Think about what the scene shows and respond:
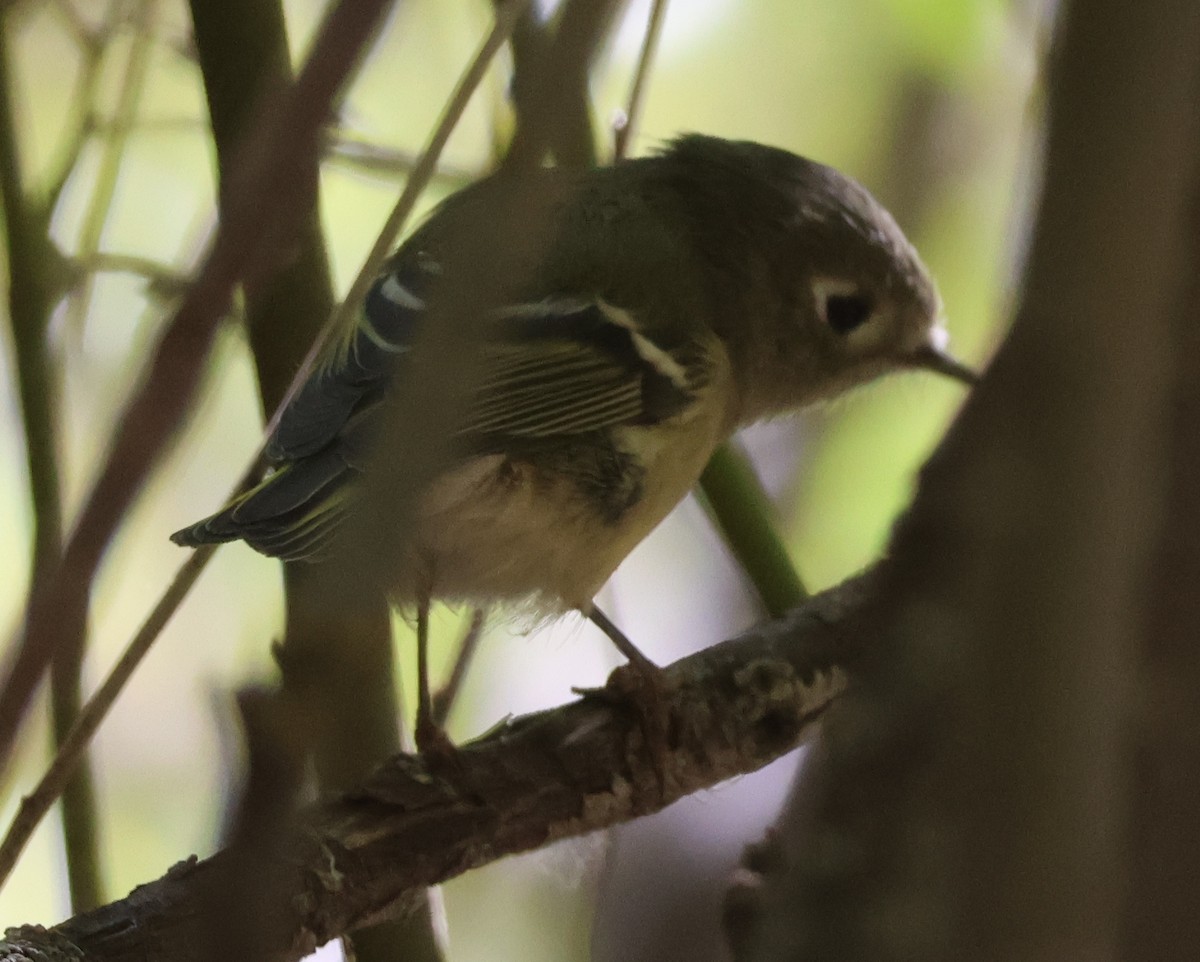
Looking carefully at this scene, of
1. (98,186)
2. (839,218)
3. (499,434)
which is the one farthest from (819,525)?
(98,186)

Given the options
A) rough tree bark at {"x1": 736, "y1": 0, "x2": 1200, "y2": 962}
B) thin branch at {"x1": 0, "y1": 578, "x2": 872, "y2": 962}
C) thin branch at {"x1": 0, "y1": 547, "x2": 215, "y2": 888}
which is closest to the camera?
rough tree bark at {"x1": 736, "y1": 0, "x2": 1200, "y2": 962}

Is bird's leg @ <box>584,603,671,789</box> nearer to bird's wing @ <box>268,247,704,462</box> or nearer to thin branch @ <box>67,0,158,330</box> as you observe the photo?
bird's wing @ <box>268,247,704,462</box>

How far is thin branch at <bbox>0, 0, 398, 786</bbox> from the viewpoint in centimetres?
22

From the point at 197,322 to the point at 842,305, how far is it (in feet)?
2.81

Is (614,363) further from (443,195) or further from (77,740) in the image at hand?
(77,740)

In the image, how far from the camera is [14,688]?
236 millimetres

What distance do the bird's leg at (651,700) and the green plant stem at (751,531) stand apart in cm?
11

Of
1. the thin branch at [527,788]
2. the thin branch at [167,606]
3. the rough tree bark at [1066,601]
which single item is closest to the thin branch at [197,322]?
the thin branch at [167,606]

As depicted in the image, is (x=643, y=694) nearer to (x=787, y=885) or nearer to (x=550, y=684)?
(x=550, y=684)

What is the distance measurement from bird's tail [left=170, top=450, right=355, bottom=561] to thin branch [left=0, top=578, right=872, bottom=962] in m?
0.13

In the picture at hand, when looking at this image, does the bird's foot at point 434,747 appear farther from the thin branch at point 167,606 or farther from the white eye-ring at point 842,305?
the white eye-ring at point 842,305

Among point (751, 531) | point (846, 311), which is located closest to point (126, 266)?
point (751, 531)

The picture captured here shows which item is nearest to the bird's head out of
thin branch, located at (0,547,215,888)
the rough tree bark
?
thin branch, located at (0,547,215,888)

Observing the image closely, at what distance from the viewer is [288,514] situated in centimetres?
74
